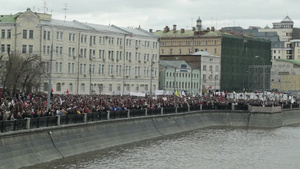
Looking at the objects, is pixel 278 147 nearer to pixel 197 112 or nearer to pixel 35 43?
pixel 197 112

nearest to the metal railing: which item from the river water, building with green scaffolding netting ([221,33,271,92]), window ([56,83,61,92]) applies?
the river water

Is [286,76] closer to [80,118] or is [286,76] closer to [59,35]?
[59,35]

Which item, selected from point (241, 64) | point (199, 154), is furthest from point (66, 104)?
point (241, 64)

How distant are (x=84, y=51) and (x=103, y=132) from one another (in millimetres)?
47534

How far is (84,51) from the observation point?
9862cm

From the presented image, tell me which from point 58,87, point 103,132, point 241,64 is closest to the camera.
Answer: point 103,132

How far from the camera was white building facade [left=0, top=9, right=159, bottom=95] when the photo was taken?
89.3m

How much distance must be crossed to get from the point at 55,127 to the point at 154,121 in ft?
67.0

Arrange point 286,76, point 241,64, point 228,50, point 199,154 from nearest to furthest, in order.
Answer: point 199,154 < point 228,50 < point 241,64 < point 286,76

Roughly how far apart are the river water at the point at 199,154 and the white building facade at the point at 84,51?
19738 millimetres

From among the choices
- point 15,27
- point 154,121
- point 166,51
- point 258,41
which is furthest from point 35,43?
point 258,41

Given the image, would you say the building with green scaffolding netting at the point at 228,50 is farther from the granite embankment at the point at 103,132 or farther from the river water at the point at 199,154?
the river water at the point at 199,154

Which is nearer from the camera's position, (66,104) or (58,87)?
(66,104)

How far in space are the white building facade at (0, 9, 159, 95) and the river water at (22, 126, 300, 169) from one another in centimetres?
1974
